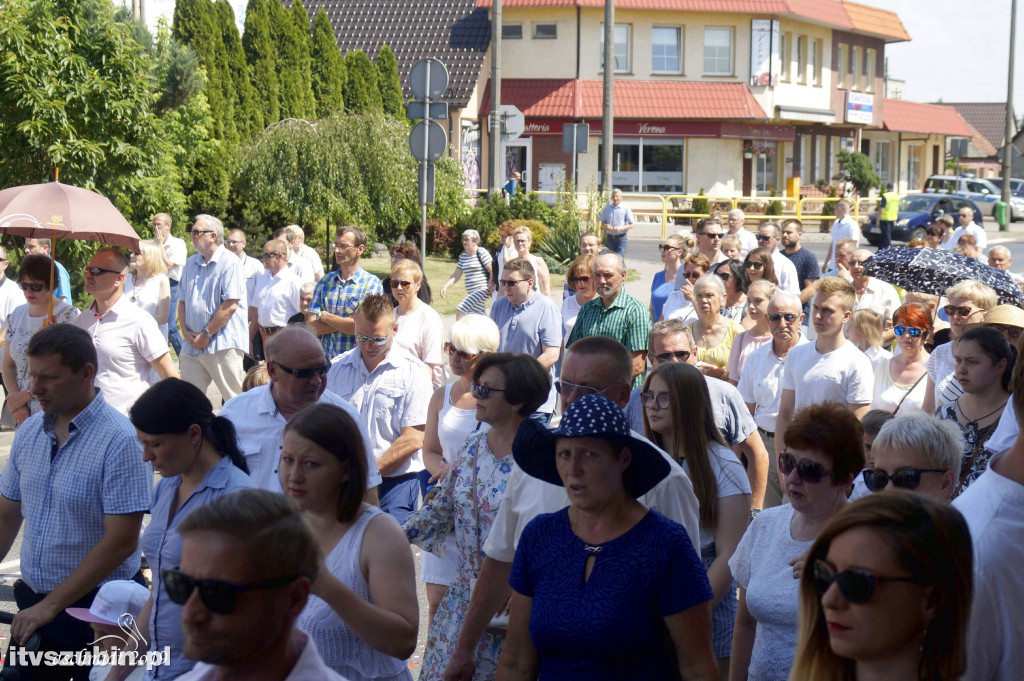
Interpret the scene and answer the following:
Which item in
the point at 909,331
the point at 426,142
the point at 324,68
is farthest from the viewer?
the point at 324,68

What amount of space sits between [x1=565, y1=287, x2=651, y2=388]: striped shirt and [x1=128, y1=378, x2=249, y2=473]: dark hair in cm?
463

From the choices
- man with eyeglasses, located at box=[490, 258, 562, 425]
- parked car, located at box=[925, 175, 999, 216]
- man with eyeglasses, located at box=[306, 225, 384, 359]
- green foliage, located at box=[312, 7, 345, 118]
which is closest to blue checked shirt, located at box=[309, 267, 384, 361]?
man with eyeglasses, located at box=[306, 225, 384, 359]

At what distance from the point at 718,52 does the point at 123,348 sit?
42.7 metres

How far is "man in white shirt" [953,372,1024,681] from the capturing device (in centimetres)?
267

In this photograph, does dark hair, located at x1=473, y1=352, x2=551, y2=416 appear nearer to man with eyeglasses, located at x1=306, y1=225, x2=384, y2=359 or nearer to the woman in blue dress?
the woman in blue dress

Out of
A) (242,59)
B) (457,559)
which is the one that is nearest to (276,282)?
(457,559)

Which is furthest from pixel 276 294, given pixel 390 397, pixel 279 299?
pixel 390 397

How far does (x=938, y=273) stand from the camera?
7941 mm

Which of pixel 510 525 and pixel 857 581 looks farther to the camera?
pixel 510 525

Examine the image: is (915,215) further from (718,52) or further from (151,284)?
(151,284)

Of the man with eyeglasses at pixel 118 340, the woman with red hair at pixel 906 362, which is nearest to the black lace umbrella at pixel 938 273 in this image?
the woman with red hair at pixel 906 362

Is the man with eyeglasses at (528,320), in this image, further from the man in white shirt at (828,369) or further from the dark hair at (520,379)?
the dark hair at (520,379)

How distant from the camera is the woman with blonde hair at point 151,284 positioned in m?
10.1

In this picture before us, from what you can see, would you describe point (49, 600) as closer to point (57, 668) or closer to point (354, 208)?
point (57, 668)
